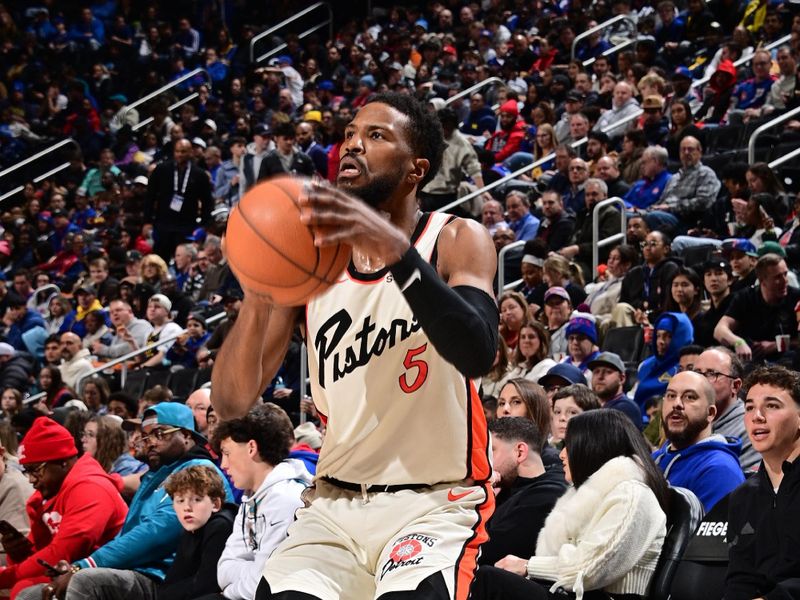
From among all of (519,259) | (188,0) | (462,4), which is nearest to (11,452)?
(519,259)

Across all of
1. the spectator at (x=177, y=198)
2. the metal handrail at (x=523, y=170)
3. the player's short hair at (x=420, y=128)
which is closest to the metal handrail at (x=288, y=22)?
the spectator at (x=177, y=198)

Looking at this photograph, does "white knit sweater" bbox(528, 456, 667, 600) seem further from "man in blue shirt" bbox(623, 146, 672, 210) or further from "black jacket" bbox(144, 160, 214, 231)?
"black jacket" bbox(144, 160, 214, 231)

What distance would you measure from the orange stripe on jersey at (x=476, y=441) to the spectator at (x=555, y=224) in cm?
904

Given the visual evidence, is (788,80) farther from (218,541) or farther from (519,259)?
(218,541)

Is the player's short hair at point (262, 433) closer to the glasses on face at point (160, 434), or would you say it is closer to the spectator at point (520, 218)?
the glasses on face at point (160, 434)

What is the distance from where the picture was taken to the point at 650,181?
12719 millimetres

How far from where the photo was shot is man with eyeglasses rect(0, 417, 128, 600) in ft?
23.5

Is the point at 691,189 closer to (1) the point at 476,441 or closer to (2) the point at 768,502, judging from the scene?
(2) the point at 768,502

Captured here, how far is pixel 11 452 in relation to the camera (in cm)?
945

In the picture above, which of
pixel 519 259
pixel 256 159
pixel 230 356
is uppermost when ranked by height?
pixel 230 356

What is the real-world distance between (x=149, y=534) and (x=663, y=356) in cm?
392

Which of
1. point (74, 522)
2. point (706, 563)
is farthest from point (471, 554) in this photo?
point (74, 522)

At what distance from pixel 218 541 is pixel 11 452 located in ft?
11.8

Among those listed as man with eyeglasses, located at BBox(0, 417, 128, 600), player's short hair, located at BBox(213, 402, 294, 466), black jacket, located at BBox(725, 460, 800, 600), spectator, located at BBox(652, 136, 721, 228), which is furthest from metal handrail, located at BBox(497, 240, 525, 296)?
black jacket, located at BBox(725, 460, 800, 600)
